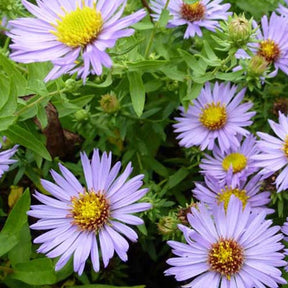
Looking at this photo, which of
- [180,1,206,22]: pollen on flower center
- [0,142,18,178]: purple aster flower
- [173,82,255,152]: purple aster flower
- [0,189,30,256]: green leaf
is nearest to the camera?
[0,189,30,256]: green leaf

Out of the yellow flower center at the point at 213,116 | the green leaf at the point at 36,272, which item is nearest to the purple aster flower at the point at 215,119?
the yellow flower center at the point at 213,116

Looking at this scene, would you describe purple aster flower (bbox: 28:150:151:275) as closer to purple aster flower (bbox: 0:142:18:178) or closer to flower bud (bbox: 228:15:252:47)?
purple aster flower (bbox: 0:142:18:178)

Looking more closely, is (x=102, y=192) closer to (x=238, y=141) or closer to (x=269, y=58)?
(x=238, y=141)

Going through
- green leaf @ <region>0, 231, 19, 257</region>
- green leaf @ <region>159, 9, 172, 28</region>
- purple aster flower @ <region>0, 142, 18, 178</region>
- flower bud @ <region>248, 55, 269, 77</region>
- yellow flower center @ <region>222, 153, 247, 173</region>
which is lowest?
green leaf @ <region>0, 231, 19, 257</region>

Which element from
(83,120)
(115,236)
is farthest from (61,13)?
(115,236)

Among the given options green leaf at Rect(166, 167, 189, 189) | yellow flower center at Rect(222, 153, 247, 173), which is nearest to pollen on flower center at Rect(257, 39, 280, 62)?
yellow flower center at Rect(222, 153, 247, 173)

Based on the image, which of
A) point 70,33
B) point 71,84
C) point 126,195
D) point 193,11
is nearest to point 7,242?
point 126,195
